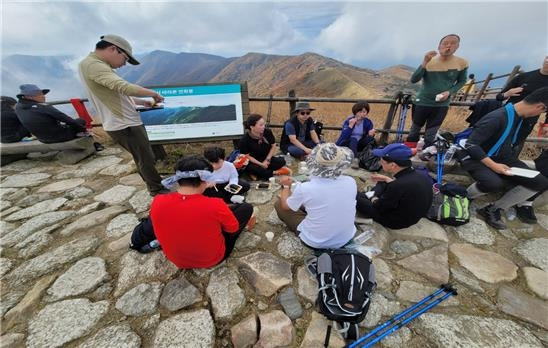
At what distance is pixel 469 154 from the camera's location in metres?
3.24

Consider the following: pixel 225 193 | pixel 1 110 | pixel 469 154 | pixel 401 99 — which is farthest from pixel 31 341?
pixel 401 99

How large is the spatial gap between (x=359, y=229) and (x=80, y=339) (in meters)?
3.00

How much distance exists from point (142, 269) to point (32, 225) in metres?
2.09

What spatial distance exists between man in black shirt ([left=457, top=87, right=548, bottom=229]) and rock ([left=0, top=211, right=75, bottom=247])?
6051 millimetres

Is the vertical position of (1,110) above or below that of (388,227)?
above

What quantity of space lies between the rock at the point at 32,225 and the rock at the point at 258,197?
269cm

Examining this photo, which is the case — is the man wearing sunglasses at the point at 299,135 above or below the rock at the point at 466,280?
above

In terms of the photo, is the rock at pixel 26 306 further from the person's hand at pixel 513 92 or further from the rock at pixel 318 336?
the person's hand at pixel 513 92

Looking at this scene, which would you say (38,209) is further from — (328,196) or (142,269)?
(328,196)

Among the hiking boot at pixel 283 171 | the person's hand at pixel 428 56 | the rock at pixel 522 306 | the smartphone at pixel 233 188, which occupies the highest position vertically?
the person's hand at pixel 428 56

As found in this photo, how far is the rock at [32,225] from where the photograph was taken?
2.88 metres

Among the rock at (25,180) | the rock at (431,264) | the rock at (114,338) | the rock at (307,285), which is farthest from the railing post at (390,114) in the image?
the rock at (25,180)

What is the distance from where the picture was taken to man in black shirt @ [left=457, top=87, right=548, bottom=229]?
9.70 ft

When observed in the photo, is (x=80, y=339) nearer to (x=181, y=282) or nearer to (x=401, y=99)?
(x=181, y=282)
